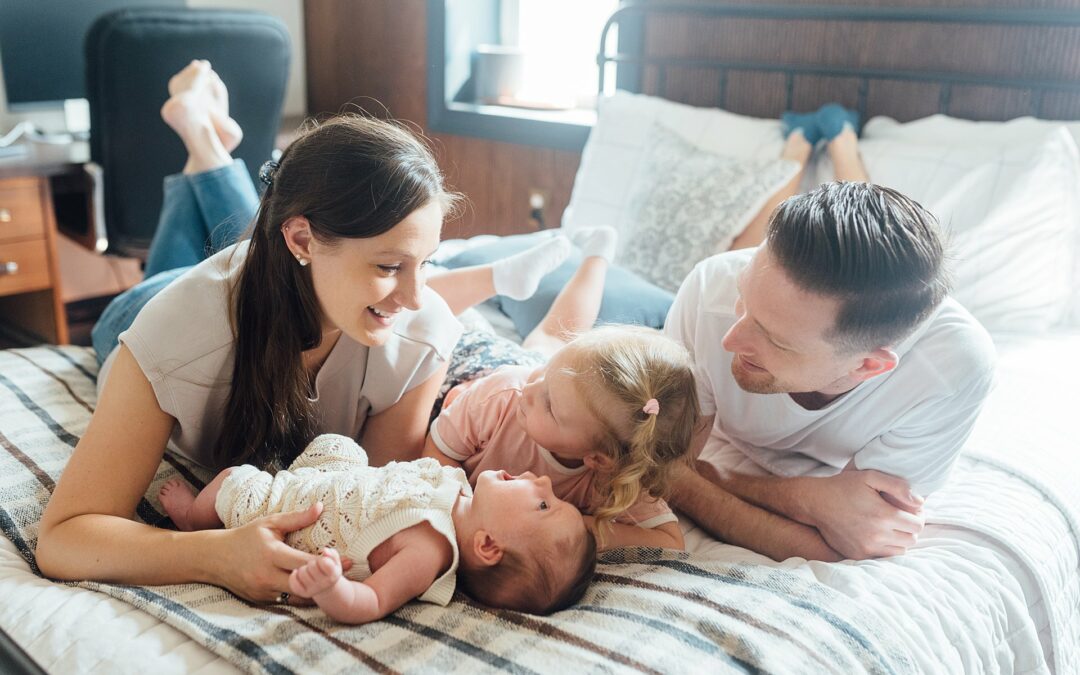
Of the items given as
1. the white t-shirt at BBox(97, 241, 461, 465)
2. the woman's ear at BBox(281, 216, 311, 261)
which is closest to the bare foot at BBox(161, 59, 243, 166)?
the white t-shirt at BBox(97, 241, 461, 465)

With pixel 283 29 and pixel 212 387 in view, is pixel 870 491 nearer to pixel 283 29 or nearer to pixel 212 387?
pixel 212 387

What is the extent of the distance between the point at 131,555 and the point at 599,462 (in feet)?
2.05

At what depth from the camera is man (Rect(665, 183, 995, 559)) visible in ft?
3.71

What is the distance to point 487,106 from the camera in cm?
347

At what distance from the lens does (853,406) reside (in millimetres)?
1323

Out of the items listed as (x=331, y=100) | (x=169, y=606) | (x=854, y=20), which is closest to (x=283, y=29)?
(x=331, y=100)

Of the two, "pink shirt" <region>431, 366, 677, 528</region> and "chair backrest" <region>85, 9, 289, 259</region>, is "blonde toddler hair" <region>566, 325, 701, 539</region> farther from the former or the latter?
"chair backrest" <region>85, 9, 289, 259</region>

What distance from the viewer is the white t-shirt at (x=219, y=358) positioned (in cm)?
118

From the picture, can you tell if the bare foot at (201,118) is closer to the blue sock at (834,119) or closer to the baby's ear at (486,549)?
the baby's ear at (486,549)

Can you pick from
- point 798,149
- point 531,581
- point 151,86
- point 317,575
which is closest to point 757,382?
point 531,581

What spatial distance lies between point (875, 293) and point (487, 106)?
8.43ft

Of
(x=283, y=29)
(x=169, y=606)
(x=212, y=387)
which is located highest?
(x=283, y=29)

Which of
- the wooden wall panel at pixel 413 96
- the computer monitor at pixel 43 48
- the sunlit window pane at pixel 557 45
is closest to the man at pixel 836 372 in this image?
the wooden wall panel at pixel 413 96

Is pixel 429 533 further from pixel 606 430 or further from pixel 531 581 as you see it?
pixel 606 430
